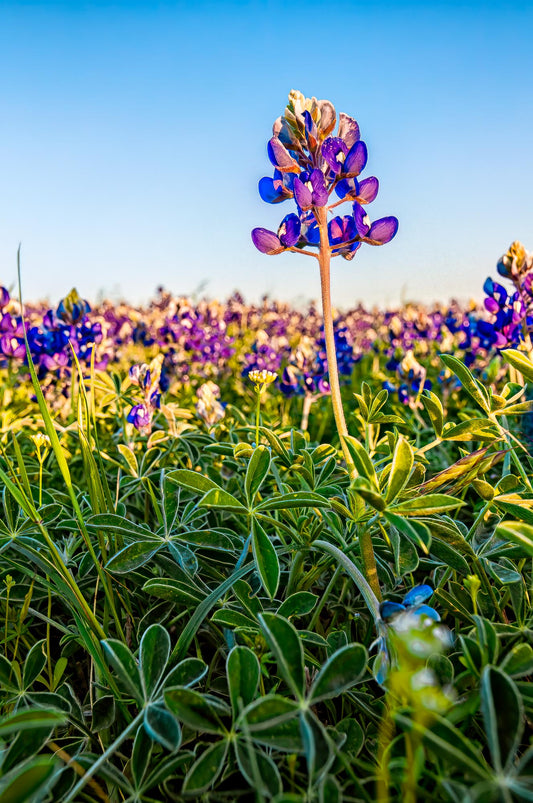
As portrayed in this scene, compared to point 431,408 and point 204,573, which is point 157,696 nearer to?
point 204,573

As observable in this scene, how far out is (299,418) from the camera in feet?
13.9

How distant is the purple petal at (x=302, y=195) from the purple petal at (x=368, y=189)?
156mm

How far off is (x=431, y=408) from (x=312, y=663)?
2.25ft

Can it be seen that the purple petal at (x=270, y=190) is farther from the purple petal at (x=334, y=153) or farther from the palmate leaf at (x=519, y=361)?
the palmate leaf at (x=519, y=361)

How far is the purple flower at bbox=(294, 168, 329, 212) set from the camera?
1.37 metres

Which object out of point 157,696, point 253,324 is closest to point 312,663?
point 157,696

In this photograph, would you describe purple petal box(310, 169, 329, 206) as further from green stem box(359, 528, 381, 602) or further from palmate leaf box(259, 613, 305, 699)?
palmate leaf box(259, 613, 305, 699)

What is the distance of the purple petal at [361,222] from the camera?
146 centimetres

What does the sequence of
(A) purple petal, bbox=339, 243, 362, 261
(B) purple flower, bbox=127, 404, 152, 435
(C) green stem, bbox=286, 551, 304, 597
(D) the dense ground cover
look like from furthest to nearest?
(B) purple flower, bbox=127, 404, 152, 435 → (A) purple petal, bbox=339, 243, 362, 261 → (C) green stem, bbox=286, 551, 304, 597 → (D) the dense ground cover

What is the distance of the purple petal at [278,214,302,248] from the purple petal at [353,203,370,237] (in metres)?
0.16

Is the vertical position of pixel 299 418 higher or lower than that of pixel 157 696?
lower

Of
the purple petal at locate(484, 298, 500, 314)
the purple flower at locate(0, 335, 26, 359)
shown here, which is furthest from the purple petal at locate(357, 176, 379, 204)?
the purple flower at locate(0, 335, 26, 359)

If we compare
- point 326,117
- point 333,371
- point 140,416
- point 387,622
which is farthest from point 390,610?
point 140,416

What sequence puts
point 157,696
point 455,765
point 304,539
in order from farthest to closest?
point 304,539 → point 157,696 → point 455,765
